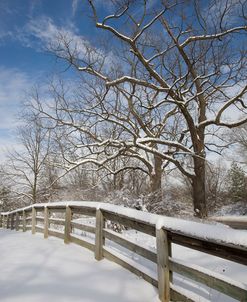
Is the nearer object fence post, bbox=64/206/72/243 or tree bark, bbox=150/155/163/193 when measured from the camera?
fence post, bbox=64/206/72/243

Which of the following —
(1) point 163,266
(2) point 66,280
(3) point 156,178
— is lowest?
(2) point 66,280

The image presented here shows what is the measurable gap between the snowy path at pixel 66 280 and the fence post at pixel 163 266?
18cm

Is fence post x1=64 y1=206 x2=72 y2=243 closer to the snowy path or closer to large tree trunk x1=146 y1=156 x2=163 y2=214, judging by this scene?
the snowy path

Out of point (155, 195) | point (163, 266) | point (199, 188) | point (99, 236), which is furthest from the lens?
point (199, 188)

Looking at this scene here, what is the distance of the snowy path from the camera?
336 cm

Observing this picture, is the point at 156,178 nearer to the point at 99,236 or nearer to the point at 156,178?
the point at 156,178

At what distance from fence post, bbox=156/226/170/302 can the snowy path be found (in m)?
0.18

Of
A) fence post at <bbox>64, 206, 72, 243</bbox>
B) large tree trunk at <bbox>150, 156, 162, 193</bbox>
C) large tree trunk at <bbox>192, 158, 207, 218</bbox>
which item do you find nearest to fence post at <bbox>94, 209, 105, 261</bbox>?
fence post at <bbox>64, 206, 72, 243</bbox>

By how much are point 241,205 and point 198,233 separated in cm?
3001

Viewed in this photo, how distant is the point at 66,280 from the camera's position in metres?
3.87

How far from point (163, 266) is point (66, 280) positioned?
1418 millimetres

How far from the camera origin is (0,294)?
3.35 meters

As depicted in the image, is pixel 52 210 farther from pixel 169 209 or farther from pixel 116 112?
pixel 116 112

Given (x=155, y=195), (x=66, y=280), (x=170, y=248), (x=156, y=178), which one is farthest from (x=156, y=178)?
(x=170, y=248)
